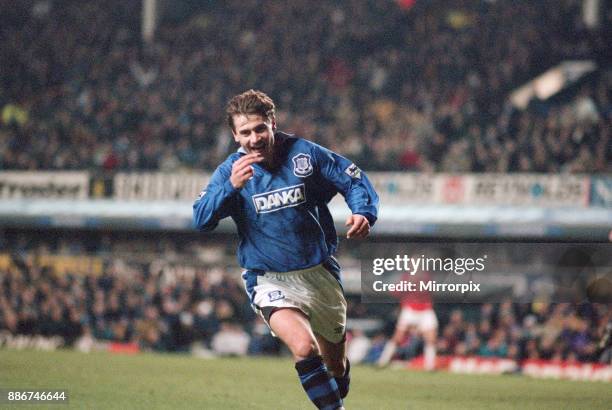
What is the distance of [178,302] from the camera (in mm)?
23047

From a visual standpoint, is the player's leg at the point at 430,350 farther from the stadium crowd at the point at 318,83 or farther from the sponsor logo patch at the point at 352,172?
the sponsor logo patch at the point at 352,172

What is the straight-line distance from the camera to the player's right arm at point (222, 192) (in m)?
6.78

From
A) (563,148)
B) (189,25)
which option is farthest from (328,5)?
(563,148)

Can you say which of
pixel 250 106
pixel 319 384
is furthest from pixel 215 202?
pixel 319 384

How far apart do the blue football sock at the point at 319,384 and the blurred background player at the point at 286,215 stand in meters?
0.06

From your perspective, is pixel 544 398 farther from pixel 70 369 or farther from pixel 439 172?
pixel 439 172

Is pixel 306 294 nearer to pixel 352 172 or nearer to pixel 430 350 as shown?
pixel 352 172

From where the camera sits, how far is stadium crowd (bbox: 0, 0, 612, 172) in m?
23.5

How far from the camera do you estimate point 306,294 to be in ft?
23.8

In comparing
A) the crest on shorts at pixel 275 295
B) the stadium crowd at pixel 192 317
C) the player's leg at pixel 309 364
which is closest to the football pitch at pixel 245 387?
the stadium crowd at pixel 192 317

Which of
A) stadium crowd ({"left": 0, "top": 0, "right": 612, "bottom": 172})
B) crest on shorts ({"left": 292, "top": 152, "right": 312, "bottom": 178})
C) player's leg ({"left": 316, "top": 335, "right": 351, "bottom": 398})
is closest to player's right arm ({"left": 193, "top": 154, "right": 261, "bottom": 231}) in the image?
crest on shorts ({"left": 292, "top": 152, "right": 312, "bottom": 178})

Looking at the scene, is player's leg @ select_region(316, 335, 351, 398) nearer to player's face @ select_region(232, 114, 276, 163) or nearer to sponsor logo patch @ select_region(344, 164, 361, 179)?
sponsor logo patch @ select_region(344, 164, 361, 179)

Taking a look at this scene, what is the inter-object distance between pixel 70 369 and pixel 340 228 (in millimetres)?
10860

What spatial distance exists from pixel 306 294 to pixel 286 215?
1.81 ft
